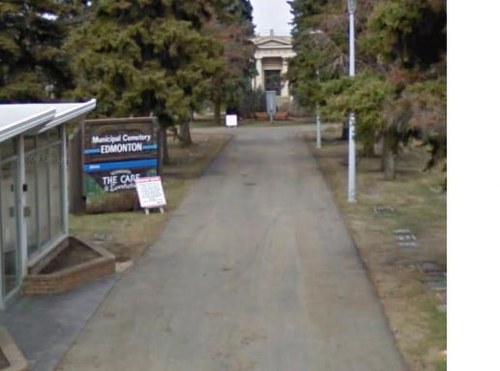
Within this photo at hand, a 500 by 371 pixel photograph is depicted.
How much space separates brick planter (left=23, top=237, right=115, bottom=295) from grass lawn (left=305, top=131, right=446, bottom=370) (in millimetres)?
4390

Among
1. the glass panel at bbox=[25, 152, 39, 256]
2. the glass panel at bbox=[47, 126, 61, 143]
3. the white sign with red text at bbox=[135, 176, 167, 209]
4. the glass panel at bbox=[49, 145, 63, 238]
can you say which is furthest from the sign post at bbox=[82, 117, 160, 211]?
the glass panel at bbox=[25, 152, 39, 256]

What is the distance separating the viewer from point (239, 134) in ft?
195

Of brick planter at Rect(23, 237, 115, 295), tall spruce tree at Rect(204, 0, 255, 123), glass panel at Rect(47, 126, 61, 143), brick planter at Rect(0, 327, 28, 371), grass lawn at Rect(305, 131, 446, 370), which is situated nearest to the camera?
brick planter at Rect(0, 327, 28, 371)

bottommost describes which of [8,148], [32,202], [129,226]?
[129,226]

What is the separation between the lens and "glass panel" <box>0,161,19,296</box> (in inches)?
487

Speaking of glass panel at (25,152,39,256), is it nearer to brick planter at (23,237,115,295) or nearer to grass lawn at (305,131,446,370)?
brick planter at (23,237,115,295)

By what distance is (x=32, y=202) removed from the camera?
14133 millimetres

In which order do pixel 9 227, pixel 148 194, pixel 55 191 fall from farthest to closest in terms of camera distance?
pixel 148 194, pixel 55 191, pixel 9 227

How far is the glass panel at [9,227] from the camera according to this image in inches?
487

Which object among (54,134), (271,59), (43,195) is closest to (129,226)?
(54,134)

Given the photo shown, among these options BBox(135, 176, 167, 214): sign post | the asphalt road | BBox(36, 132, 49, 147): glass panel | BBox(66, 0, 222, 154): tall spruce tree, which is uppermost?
BBox(66, 0, 222, 154): tall spruce tree

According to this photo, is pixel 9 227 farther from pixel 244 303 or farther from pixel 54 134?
pixel 244 303

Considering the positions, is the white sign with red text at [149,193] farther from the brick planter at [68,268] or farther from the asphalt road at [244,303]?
the brick planter at [68,268]

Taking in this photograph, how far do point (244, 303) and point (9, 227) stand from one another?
11.7ft
